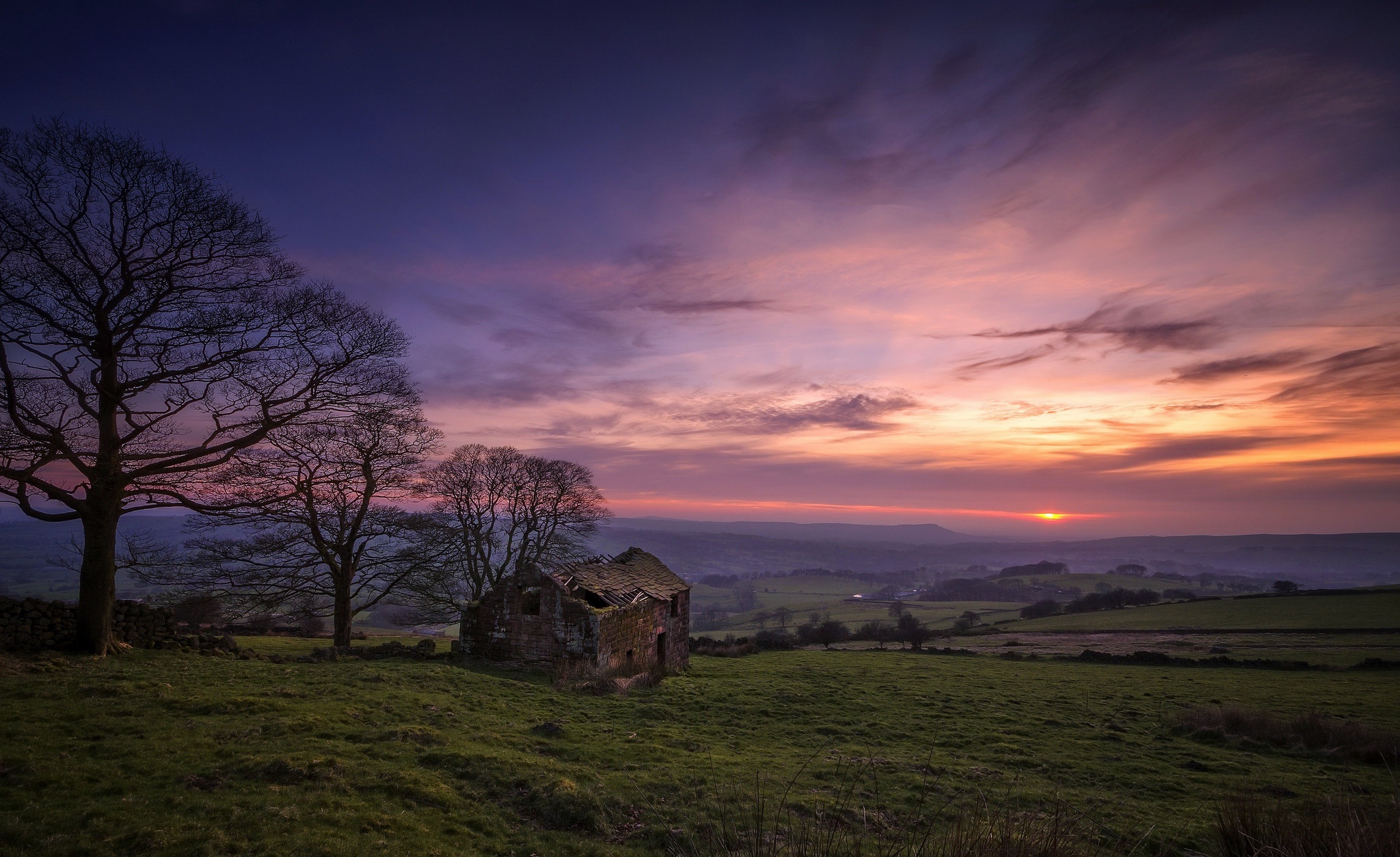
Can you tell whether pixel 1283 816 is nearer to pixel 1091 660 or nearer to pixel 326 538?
pixel 326 538

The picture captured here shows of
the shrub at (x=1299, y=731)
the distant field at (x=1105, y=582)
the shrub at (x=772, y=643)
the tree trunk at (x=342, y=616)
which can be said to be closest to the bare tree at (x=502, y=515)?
the tree trunk at (x=342, y=616)

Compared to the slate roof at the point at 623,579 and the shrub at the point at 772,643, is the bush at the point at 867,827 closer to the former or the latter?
the slate roof at the point at 623,579

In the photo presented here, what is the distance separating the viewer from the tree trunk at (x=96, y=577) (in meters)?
12.8

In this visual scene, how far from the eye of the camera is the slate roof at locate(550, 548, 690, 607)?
2080 centimetres

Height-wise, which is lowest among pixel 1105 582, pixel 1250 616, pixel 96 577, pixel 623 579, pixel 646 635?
pixel 1105 582

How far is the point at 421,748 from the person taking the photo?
9359mm

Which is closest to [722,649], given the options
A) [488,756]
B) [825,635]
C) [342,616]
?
[825,635]

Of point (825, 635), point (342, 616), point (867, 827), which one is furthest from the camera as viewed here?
point (825, 635)

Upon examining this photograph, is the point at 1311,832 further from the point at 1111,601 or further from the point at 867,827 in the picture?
the point at 1111,601

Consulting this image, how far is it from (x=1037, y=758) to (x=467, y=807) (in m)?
12.1

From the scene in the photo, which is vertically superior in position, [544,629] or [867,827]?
Result: [867,827]

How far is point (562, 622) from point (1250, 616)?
5767 cm

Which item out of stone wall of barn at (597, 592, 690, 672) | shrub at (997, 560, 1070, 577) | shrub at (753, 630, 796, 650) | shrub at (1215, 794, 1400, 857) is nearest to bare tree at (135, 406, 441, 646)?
stone wall of barn at (597, 592, 690, 672)

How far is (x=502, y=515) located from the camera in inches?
1260
